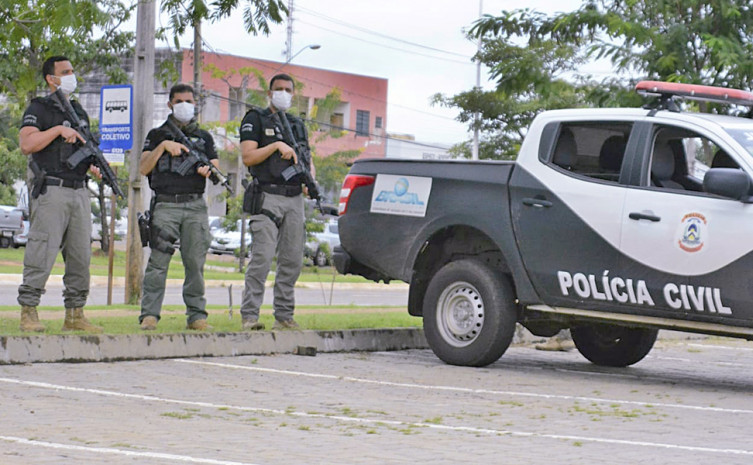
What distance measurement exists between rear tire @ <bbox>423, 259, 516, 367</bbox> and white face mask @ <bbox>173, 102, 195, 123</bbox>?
2.33 metres

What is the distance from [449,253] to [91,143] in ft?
9.62

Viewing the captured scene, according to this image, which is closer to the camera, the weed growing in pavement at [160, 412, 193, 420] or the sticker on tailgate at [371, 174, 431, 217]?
the weed growing in pavement at [160, 412, 193, 420]

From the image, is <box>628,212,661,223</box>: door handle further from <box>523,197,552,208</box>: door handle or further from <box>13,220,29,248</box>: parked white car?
<box>13,220,29,248</box>: parked white car

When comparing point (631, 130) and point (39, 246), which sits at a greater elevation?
point (631, 130)

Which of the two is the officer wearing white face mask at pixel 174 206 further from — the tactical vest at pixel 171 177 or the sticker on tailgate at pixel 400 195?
the sticker on tailgate at pixel 400 195

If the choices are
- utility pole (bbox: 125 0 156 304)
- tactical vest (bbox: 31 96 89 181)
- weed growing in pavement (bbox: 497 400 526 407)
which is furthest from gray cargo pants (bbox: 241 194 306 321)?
utility pole (bbox: 125 0 156 304)

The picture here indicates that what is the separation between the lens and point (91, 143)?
9.87 meters

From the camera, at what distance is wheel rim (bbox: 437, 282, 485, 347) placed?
33.8 ft

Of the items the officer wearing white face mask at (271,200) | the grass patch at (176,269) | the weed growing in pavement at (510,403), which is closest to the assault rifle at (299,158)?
the officer wearing white face mask at (271,200)

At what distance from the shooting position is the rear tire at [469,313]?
1012 cm

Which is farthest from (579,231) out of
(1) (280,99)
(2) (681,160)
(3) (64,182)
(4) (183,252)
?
(3) (64,182)

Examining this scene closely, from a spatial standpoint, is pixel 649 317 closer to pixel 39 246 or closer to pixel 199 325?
pixel 199 325

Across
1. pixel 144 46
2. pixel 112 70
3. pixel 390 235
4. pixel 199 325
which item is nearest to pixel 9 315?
pixel 199 325

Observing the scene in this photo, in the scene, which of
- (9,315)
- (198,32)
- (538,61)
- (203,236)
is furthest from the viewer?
(198,32)
